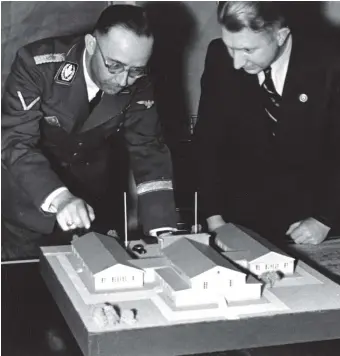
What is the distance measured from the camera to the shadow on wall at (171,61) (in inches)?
199

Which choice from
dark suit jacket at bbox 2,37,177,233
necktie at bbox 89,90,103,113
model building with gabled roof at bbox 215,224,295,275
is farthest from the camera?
necktie at bbox 89,90,103,113

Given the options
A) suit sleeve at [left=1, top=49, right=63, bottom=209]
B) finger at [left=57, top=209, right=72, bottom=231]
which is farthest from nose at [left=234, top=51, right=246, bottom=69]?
finger at [left=57, top=209, right=72, bottom=231]

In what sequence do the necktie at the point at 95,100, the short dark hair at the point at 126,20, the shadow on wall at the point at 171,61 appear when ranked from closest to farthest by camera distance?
the short dark hair at the point at 126,20 → the necktie at the point at 95,100 → the shadow on wall at the point at 171,61

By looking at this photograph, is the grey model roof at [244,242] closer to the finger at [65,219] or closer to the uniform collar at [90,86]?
the finger at [65,219]

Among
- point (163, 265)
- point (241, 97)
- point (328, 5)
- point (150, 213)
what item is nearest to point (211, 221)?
point (150, 213)

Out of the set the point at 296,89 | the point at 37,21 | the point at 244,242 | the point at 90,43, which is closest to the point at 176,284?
the point at 244,242

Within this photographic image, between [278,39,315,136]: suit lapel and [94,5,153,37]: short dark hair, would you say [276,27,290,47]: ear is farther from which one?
[94,5,153,37]: short dark hair

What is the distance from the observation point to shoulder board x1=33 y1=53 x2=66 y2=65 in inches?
116

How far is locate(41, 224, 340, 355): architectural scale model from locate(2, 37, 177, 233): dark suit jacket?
18.5 inches

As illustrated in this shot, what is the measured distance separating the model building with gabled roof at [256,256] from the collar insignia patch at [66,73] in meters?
1.00

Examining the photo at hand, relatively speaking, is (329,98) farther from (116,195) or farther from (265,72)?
(116,195)

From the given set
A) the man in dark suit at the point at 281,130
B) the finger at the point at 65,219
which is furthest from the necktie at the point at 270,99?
the finger at the point at 65,219

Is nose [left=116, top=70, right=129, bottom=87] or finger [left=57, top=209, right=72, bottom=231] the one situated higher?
nose [left=116, top=70, right=129, bottom=87]

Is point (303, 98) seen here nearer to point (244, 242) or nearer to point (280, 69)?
point (280, 69)
